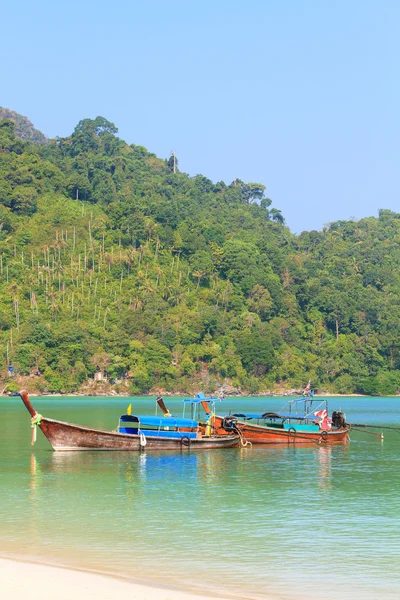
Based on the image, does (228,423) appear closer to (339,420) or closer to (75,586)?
(339,420)

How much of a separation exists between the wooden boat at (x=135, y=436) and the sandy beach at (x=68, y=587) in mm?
19818

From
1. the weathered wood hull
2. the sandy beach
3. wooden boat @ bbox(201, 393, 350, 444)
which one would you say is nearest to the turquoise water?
the sandy beach

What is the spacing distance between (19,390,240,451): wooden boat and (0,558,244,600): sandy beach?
780 inches

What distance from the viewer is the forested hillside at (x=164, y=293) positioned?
4683 inches

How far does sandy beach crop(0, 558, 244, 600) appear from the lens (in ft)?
48.3

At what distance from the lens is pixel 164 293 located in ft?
436

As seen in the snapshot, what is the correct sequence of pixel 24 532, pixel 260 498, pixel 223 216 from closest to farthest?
1. pixel 24 532
2. pixel 260 498
3. pixel 223 216

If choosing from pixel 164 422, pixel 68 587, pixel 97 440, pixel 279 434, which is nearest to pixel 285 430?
pixel 279 434

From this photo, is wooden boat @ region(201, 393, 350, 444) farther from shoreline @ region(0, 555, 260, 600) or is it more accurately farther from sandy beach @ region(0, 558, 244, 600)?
sandy beach @ region(0, 558, 244, 600)

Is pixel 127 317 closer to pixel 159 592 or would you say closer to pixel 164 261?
pixel 164 261

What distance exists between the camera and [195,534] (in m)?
21.2

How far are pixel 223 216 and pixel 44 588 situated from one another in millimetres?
157625

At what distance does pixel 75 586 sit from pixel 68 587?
0.57 ft

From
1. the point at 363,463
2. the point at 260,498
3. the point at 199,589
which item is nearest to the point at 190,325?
Answer: the point at 363,463
